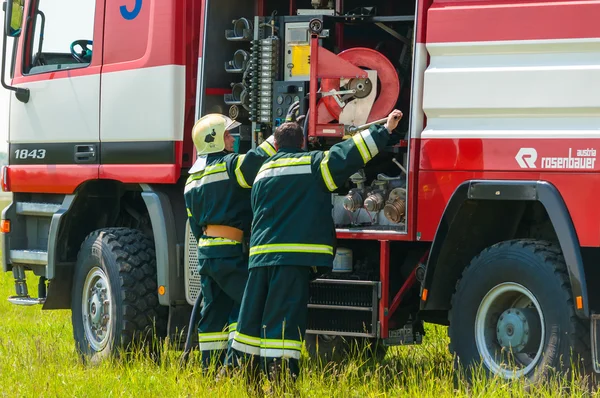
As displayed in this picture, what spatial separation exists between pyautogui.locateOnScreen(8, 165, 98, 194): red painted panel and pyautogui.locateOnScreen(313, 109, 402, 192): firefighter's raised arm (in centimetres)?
260

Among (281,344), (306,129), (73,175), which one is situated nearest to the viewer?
(281,344)

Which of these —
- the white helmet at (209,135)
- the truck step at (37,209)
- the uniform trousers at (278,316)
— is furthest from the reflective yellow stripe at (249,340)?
the truck step at (37,209)

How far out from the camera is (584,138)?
5.63 metres

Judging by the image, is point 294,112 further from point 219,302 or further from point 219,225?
point 219,302

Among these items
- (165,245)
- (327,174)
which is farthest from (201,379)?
(327,174)

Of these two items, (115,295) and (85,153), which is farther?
(85,153)

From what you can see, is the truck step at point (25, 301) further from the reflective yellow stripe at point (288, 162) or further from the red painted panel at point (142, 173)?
the reflective yellow stripe at point (288, 162)

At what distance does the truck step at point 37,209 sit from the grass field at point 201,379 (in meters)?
1.02

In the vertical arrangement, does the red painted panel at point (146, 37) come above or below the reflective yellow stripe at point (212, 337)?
above

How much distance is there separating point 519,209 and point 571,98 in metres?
0.76

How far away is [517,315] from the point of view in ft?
19.6

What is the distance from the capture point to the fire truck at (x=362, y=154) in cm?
579

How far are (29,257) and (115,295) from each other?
1.32 m

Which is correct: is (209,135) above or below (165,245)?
above
